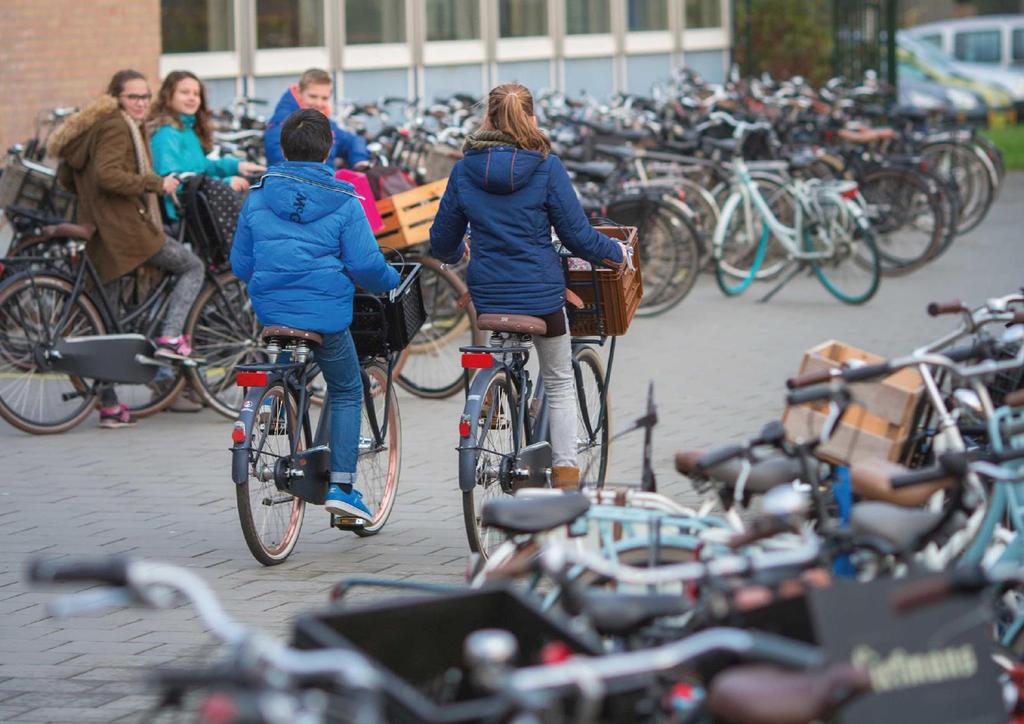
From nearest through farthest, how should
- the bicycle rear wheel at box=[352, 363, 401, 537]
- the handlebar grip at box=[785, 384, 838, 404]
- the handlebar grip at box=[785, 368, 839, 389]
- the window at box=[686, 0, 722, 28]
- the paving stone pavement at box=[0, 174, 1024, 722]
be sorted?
the handlebar grip at box=[785, 384, 838, 404]
the handlebar grip at box=[785, 368, 839, 389]
the paving stone pavement at box=[0, 174, 1024, 722]
the bicycle rear wheel at box=[352, 363, 401, 537]
the window at box=[686, 0, 722, 28]

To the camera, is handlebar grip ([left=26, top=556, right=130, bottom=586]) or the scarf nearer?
handlebar grip ([left=26, top=556, right=130, bottom=586])

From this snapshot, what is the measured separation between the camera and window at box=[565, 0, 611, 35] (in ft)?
66.0

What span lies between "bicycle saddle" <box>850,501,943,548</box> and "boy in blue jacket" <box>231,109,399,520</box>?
320 cm

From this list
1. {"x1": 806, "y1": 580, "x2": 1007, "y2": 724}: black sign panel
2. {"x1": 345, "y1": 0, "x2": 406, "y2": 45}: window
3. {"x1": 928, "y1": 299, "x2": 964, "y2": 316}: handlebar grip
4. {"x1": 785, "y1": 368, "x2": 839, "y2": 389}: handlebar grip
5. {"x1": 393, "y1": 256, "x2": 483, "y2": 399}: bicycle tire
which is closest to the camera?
{"x1": 806, "y1": 580, "x2": 1007, "y2": 724}: black sign panel

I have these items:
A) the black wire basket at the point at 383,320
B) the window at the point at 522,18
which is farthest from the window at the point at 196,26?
the black wire basket at the point at 383,320

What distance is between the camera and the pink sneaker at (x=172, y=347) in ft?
30.5

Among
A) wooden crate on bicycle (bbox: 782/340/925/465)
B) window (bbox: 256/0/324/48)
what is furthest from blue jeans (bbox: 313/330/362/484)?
window (bbox: 256/0/324/48)

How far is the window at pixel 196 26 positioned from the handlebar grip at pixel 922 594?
1443 cm

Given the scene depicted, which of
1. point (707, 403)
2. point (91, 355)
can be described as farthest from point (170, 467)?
point (707, 403)

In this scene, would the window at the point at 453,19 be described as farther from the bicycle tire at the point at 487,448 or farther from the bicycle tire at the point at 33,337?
the bicycle tire at the point at 487,448

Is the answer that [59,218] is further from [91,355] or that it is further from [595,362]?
[595,362]

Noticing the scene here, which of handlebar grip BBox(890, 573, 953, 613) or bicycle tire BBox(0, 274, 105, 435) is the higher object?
handlebar grip BBox(890, 573, 953, 613)

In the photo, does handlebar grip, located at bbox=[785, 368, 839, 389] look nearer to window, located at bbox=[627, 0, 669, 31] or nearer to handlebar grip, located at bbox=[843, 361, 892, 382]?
handlebar grip, located at bbox=[843, 361, 892, 382]

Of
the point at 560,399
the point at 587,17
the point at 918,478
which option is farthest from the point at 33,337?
the point at 587,17
